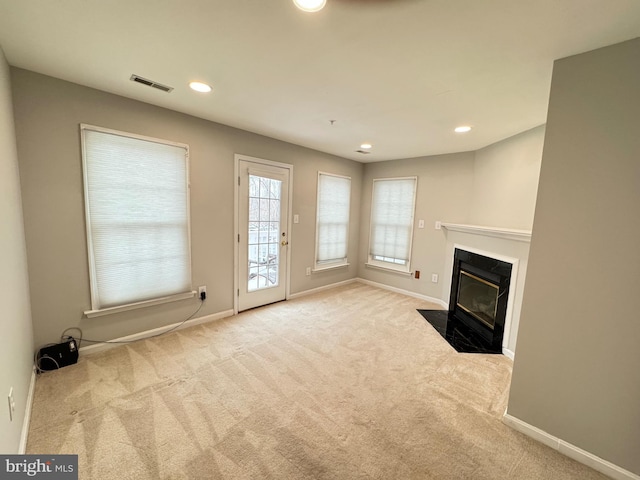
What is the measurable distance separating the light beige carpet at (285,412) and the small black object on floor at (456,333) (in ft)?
0.51

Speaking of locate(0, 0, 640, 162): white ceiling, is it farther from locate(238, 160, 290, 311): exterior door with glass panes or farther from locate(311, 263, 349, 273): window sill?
locate(311, 263, 349, 273): window sill

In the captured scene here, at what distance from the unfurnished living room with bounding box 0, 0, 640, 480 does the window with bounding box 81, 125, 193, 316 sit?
0.02 metres

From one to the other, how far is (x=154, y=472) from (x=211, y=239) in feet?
7.05

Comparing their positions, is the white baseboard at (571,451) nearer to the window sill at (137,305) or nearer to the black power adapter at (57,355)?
the window sill at (137,305)

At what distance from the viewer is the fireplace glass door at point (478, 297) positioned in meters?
2.97

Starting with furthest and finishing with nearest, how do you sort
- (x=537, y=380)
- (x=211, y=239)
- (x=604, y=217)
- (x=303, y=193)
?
(x=303, y=193) < (x=211, y=239) < (x=537, y=380) < (x=604, y=217)

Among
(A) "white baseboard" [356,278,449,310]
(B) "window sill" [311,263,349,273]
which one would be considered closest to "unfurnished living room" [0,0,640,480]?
(A) "white baseboard" [356,278,449,310]

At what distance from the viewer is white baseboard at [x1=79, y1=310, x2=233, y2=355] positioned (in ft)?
7.77

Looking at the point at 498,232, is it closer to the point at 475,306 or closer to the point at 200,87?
the point at 475,306

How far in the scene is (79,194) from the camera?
218 cm

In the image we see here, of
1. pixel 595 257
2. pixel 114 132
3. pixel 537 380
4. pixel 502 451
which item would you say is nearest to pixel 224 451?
pixel 502 451

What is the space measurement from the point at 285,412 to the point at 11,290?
182 cm

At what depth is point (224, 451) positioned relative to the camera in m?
1.48

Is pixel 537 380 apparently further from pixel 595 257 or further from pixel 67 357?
pixel 67 357
